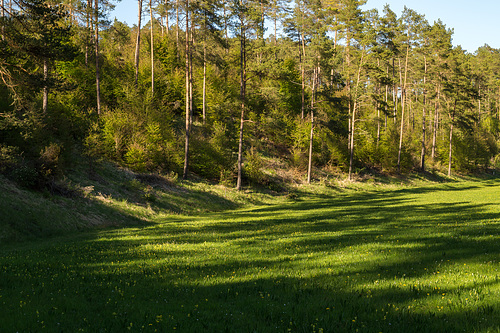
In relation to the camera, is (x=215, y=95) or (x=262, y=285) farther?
(x=215, y=95)

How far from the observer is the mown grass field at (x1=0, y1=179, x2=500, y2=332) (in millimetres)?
5312

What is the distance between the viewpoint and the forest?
20.3 m

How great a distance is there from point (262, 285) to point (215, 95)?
143 ft

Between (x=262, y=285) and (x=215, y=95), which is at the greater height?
(x=215, y=95)

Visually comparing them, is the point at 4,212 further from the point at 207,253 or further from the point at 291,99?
the point at 291,99

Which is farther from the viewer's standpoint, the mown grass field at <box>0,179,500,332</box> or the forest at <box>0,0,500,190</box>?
the forest at <box>0,0,500,190</box>

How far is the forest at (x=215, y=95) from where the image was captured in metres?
20.3

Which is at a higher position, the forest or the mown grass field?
the forest

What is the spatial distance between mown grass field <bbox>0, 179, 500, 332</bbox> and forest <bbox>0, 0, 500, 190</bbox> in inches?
407

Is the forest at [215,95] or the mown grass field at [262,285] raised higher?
the forest at [215,95]

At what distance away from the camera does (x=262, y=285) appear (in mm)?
7395

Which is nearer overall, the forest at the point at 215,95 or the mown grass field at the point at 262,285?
the mown grass field at the point at 262,285

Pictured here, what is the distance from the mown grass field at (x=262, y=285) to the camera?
531 cm

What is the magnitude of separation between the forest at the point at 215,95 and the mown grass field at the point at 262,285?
10350 mm
